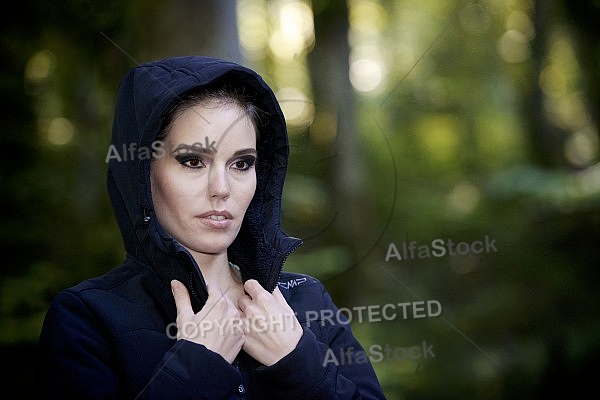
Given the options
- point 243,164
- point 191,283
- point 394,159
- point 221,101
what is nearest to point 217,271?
point 191,283

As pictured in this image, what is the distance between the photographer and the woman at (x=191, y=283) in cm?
109

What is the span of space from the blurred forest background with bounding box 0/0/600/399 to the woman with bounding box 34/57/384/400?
276mm

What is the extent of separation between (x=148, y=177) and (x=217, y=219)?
141 millimetres

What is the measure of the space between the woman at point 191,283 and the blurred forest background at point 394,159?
10.8 inches

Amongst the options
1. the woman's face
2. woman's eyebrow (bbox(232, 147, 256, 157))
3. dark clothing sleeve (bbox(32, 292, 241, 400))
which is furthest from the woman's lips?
dark clothing sleeve (bbox(32, 292, 241, 400))

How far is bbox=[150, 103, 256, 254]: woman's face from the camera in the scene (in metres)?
1.19

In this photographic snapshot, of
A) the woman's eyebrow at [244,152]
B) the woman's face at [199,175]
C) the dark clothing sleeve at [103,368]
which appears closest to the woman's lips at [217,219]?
the woman's face at [199,175]

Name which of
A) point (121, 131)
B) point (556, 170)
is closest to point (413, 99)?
point (556, 170)

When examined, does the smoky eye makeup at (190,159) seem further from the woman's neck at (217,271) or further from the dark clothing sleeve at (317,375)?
the dark clothing sleeve at (317,375)

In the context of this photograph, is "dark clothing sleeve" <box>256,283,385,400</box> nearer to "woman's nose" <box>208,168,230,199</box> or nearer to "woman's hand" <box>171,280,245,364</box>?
"woman's hand" <box>171,280,245,364</box>

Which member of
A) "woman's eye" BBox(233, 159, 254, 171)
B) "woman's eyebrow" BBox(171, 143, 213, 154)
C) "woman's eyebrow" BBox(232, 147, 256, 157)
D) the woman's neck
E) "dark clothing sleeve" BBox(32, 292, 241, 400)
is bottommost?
"dark clothing sleeve" BBox(32, 292, 241, 400)

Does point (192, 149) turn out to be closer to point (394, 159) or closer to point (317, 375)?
point (317, 375)

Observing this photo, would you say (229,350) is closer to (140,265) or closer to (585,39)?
(140,265)

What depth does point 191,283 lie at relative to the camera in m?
1.16
